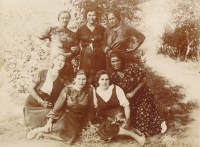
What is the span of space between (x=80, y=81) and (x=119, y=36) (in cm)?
83

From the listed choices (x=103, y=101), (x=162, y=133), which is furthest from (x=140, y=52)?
(x=162, y=133)

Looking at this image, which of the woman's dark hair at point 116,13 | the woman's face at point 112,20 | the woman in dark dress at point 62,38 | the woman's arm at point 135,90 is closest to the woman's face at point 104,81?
the woman's arm at point 135,90

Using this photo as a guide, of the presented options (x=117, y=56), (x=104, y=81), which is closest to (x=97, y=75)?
(x=104, y=81)

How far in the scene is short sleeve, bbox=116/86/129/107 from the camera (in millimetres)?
4492

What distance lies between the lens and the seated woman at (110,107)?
446 centimetres

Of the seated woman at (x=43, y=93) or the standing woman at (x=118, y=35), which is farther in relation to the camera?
the standing woman at (x=118, y=35)

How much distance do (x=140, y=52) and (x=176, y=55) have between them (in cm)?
53

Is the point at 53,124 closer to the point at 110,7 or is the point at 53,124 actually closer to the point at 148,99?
the point at 148,99

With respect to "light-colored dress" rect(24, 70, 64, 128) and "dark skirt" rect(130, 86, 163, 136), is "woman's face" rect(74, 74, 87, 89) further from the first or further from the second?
"dark skirt" rect(130, 86, 163, 136)

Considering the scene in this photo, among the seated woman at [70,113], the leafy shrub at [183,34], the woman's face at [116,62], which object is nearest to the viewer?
the seated woman at [70,113]

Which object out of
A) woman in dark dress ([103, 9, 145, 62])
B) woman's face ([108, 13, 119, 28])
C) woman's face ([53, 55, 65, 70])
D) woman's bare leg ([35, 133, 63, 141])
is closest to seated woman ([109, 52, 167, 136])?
woman in dark dress ([103, 9, 145, 62])

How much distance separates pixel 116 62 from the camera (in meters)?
4.52

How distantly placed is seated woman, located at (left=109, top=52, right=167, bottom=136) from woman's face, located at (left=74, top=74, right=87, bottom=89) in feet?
1.30

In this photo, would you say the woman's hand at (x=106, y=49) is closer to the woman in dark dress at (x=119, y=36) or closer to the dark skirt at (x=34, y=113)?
the woman in dark dress at (x=119, y=36)
